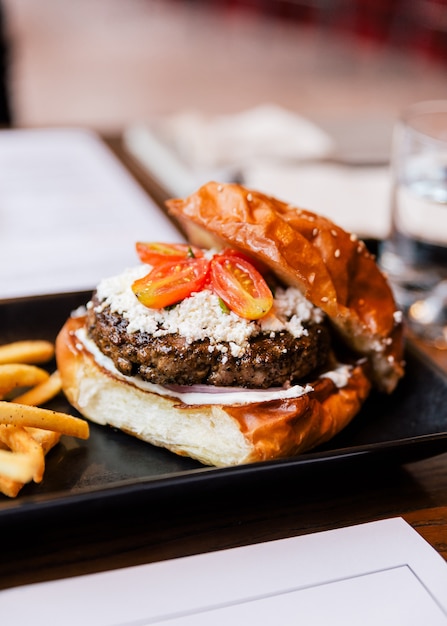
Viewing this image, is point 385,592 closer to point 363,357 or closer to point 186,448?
point 186,448

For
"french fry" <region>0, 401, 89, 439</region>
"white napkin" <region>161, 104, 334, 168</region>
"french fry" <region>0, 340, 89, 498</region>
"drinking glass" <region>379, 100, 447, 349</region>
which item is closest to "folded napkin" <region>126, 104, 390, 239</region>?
"white napkin" <region>161, 104, 334, 168</region>

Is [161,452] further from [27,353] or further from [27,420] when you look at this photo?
[27,353]

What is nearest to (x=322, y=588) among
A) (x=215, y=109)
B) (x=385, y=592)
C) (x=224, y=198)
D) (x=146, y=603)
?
(x=385, y=592)

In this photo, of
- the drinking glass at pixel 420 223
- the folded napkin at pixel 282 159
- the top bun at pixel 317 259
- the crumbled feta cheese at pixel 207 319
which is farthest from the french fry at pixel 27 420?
the folded napkin at pixel 282 159

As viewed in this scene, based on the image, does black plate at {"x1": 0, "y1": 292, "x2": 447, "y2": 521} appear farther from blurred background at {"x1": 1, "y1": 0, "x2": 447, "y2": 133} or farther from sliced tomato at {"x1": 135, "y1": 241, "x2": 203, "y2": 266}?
blurred background at {"x1": 1, "y1": 0, "x2": 447, "y2": 133}

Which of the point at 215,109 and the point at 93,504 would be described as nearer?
the point at 93,504

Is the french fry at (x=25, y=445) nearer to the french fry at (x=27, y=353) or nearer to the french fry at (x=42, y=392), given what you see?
the french fry at (x=42, y=392)
